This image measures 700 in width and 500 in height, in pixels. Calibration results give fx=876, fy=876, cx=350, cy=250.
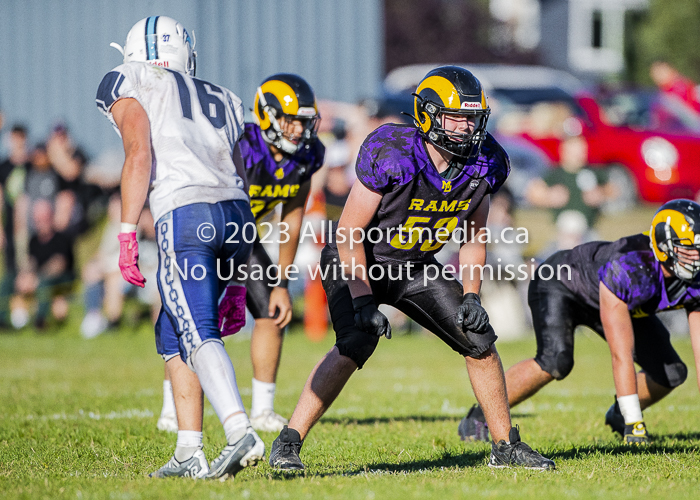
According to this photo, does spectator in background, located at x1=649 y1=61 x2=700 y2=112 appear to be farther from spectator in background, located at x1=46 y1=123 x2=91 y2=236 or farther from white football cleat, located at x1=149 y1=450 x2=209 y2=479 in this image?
white football cleat, located at x1=149 y1=450 x2=209 y2=479

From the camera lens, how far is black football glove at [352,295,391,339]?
13.5ft

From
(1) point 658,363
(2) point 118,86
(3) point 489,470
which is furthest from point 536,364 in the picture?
(2) point 118,86

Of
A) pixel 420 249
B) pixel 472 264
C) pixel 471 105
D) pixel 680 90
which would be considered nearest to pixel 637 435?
pixel 472 264

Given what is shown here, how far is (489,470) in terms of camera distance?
4324 mm

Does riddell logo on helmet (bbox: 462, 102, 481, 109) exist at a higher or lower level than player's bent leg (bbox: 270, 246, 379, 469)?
higher

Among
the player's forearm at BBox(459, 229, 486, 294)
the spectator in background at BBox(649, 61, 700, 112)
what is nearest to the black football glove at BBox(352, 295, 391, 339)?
the player's forearm at BBox(459, 229, 486, 294)

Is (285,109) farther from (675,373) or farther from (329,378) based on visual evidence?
(675,373)

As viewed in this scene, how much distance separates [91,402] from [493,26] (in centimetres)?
3159

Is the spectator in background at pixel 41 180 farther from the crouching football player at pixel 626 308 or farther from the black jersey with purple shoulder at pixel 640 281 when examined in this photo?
the black jersey with purple shoulder at pixel 640 281

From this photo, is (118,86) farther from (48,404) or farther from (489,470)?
(48,404)

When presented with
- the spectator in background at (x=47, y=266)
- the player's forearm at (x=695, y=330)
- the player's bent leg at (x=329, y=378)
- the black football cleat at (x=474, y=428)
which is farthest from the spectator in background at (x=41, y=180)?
the player's forearm at (x=695, y=330)

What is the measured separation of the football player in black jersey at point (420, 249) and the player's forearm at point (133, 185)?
100cm

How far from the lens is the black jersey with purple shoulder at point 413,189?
Result: 4.20 meters

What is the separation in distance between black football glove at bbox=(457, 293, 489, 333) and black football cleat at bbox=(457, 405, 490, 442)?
4.42ft
